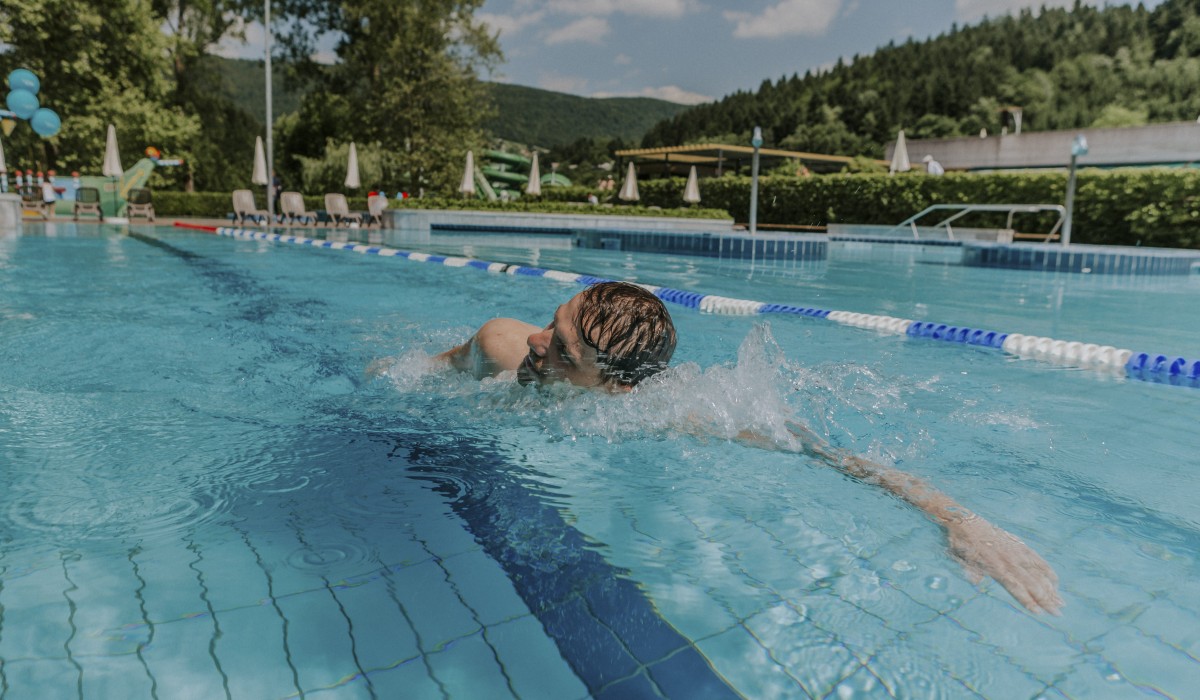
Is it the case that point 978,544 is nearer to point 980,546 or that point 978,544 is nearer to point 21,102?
point 980,546

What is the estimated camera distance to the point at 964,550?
193cm

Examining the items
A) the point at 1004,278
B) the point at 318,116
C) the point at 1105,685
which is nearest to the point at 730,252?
the point at 1004,278

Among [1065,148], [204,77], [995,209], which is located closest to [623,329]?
[995,209]

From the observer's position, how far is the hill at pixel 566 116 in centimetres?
8569

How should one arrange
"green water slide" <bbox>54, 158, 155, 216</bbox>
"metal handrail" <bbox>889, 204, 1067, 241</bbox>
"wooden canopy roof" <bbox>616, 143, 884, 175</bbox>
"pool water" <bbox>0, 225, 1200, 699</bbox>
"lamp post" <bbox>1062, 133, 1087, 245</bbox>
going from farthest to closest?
"wooden canopy roof" <bbox>616, 143, 884, 175</bbox> < "green water slide" <bbox>54, 158, 155, 216</bbox> < "metal handrail" <bbox>889, 204, 1067, 241</bbox> < "lamp post" <bbox>1062, 133, 1087, 245</bbox> < "pool water" <bbox>0, 225, 1200, 699</bbox>

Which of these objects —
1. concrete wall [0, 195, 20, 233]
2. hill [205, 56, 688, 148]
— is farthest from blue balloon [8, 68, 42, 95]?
hill [205, 56, 688, 148]

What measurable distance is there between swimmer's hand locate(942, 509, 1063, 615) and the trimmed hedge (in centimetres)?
1889

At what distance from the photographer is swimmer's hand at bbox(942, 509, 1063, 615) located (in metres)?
1.74

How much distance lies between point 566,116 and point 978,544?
92213 mm

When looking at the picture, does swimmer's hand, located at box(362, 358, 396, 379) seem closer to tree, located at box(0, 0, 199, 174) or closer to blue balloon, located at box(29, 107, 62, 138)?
blue balloon, located at box(29, 107, 62, 138)

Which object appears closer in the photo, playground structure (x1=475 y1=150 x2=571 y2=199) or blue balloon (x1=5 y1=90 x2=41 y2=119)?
blue balloon (x1=5 y1=90 x2=41 y2=119)

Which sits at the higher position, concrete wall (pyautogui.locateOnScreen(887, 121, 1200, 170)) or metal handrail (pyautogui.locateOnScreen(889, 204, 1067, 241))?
concrete wall (pyautogui.locateOnScreen(887, 121, 1200, 170))

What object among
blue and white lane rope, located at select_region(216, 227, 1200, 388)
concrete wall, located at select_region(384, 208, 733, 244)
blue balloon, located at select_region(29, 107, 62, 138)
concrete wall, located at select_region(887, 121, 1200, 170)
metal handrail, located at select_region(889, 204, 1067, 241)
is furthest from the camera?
concrete wall, located at select_region(887, 121, 1200, 170)

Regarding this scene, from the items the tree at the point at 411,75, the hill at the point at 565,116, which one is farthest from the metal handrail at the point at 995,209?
the hill at the point at 565,116
